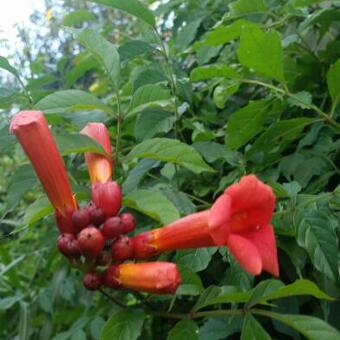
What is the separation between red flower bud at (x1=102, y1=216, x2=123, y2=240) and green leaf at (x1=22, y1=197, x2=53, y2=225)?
14 centimetres

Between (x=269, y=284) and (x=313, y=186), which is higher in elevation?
(x=269, y=284)

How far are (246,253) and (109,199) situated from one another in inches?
13.4

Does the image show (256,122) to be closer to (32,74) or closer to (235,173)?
(235,173)

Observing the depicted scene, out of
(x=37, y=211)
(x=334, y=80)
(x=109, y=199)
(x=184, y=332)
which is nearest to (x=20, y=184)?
(x=37, y=211)

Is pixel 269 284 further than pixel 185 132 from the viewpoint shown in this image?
No

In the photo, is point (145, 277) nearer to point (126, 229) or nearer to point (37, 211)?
point (126, 229)

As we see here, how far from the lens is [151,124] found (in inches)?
59.7

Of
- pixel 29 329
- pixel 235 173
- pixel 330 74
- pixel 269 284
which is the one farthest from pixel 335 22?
pixel 29 329

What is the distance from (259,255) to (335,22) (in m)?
1.30

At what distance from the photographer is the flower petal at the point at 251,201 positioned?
98 centimetres

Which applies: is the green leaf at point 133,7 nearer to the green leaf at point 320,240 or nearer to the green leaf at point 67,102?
the green leaf at point 67,102

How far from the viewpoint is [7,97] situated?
4.75 ft

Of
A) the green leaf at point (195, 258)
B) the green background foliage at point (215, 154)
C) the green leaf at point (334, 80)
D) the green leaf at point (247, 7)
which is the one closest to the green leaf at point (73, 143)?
the green background foliage at point (215, 154)

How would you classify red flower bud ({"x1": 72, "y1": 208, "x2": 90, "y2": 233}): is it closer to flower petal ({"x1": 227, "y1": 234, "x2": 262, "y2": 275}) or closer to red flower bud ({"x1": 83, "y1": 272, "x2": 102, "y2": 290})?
red flower bud ({"x1": 83, "y1": 272, "x2": 102, "y2": 290})
